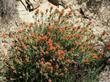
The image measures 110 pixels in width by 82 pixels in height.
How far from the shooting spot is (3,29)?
7.16m

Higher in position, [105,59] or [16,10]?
[16,10]

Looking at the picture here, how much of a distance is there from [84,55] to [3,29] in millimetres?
2256

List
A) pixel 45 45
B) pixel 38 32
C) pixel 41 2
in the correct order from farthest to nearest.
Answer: pixel 41 2 → pixel 38 32 → pixel 45 45

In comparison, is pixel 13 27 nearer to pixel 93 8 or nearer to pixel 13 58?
pixel 13 58

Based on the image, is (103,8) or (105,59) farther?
(103,8)

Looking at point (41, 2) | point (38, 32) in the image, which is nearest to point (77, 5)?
point (41, 2)

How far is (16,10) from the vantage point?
730 cm

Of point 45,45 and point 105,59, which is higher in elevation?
point 45,45

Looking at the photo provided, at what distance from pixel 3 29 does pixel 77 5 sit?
218cm

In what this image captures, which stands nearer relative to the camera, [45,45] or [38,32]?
[45,45]

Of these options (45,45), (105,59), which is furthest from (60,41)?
(105,59)

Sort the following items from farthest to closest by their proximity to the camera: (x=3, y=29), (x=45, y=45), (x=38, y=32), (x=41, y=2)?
(x=41, y=2), (x=3, y=29), (x=38, y=32), (x=45, y=45)

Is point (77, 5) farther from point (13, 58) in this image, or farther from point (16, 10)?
point (13, 58)

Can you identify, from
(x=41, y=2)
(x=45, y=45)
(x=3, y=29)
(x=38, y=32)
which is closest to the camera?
(x=45, y=45)
